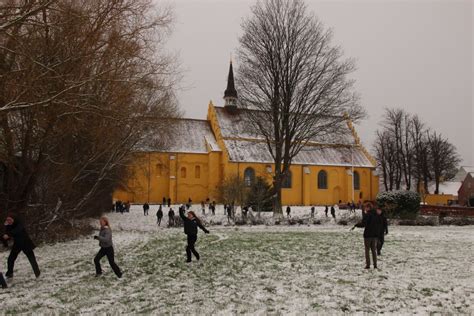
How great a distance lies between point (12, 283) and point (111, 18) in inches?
261

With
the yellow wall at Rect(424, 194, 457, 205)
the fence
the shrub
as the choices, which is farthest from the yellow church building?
the shrub

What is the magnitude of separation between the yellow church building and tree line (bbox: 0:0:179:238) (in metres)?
31.8

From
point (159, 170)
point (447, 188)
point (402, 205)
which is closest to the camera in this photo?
point (402, 205)

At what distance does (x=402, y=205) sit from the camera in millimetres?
28250

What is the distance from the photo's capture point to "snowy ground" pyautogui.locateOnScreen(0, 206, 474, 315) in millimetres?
7824

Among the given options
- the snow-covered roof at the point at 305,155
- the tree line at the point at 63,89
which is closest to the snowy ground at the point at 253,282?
the tree line at the point at 63,89

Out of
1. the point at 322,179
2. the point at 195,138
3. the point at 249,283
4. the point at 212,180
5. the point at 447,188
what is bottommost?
the point at 249,283

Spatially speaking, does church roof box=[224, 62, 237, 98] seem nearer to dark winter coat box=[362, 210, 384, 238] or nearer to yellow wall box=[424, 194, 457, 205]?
yellow wall box=[424, 194, 457, 205]

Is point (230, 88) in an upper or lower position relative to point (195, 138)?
upper

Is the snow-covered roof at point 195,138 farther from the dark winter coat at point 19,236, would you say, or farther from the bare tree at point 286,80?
the dark winter coat at point 19,236

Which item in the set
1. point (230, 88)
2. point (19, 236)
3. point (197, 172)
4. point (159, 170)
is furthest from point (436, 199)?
point (19, 236)

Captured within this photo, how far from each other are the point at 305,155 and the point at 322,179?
3.97 m

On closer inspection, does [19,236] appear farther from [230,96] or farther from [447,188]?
[447,188]

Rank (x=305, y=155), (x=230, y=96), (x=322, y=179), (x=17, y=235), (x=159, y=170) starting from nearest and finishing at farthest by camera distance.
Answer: (x=17, y=235) < (x=159, y=170) < (x=322, y=179) < (x=305, y=155) < (x=230, y=96)
